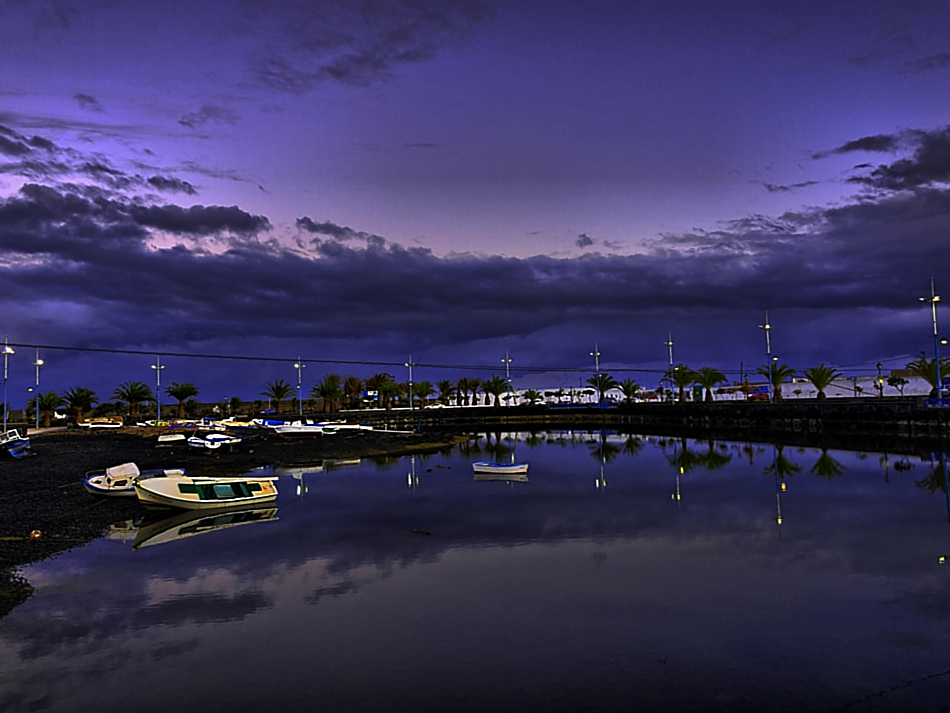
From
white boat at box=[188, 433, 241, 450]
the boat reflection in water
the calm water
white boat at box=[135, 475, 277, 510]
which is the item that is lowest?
the calm water

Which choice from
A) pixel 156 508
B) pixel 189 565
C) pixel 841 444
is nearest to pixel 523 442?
pixel 841 444

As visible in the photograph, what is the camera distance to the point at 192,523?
1228 inches

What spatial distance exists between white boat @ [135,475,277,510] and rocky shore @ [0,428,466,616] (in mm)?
1788

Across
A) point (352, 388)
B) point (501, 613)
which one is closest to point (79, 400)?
point (352, 388)

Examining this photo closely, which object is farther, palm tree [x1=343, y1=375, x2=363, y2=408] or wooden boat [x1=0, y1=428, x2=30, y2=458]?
palm tree [x1=343, y1=375, x2=363, y2=408]

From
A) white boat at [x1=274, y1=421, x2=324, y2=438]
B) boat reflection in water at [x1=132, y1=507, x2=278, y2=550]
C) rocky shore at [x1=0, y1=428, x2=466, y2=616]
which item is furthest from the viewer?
white boat at [x1=274, y1=421, x2=324, y2=438]

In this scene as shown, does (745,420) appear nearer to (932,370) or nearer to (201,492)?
(932,370)

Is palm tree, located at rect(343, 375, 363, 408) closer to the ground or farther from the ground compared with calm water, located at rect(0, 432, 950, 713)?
farther from the ground

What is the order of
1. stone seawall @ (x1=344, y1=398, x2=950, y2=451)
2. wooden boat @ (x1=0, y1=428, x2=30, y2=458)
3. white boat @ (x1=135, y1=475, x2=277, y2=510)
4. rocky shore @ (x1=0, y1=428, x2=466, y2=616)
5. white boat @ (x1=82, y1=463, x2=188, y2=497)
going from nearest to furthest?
rocky shore @ (x1=0, y1=428, x2=466, y2=616) → white boat @ (x1=135, y1=475, x2=277, y2=510) → white boat @ (x1=82, y1=463, x2=188, y2=497) → wooden boat @ (x1=0, y1=428, x2=30, y2=458) → stone seawall @ (x1=344, y1=398, x2=950, y2=451)

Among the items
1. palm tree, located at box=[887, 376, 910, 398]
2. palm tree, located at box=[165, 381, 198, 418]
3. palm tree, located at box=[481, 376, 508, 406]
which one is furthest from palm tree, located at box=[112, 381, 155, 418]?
palm tree, located at box=[887, 376, 910, 398]

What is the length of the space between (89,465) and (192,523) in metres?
23.2

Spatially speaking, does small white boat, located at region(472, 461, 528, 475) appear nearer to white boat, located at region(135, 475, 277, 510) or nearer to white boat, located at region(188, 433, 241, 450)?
white boat, located at region(135, 475, 277, 510)

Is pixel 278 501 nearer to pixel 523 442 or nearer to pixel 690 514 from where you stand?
pixel 690 514

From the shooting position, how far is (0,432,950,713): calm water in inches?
526
